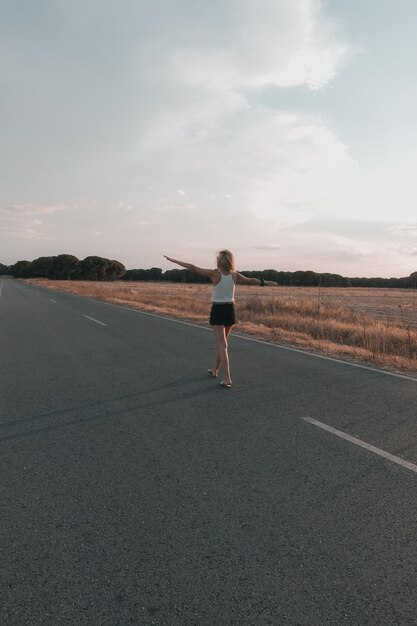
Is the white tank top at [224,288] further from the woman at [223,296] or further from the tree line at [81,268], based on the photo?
the tree line at [81,268]

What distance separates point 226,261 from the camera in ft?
23.2

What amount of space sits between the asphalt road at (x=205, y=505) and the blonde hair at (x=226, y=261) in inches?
68.9

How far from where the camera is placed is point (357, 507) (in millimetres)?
3367

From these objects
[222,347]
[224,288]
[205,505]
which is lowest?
[205,505]

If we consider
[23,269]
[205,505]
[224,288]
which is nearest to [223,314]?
[224,288]

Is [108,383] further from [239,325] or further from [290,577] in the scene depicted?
[239,325]

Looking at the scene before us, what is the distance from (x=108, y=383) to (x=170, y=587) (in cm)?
480

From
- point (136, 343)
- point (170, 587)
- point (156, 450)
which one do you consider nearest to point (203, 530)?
point (170, 587)

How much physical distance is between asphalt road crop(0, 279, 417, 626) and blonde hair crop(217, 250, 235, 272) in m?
1.75

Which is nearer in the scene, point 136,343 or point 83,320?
point 136,343

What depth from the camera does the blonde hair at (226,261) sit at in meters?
7.06

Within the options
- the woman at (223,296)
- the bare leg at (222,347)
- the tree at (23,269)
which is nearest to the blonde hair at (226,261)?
the woman at (223,296)

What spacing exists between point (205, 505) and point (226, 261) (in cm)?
429

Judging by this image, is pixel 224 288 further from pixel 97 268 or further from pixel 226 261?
pixel 97 268
